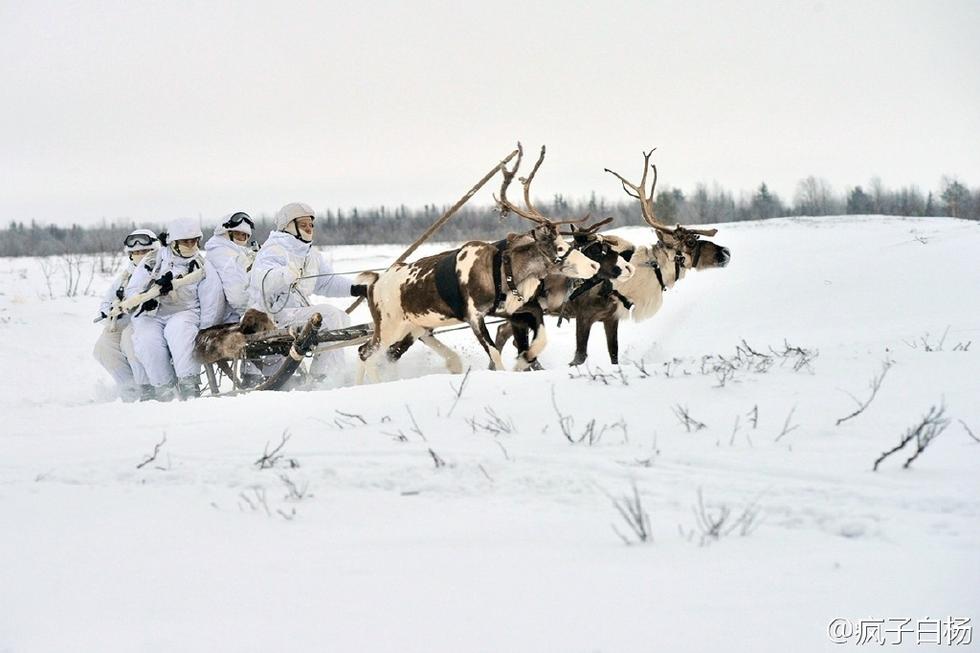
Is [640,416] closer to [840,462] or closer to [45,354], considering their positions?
[840,462]

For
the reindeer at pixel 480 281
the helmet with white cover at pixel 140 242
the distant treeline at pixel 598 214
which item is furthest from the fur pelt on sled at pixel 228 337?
the distant treeline at pixel 598 214

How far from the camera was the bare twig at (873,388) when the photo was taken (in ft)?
13.8

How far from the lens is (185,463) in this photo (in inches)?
179

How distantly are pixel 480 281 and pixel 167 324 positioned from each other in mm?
3142

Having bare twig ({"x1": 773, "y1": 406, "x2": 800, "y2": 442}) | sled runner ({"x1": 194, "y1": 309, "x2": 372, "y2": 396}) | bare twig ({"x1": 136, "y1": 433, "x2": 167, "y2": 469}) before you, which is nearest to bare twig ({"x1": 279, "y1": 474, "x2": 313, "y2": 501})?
bare twig ({"x1": 136, "y1": 433, "x2": 167, "y2": 469})

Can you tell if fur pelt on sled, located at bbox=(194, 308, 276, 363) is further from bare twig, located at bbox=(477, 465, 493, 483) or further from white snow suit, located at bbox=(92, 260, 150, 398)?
bare twig, located at bbox=(477, 465, 493, 483)

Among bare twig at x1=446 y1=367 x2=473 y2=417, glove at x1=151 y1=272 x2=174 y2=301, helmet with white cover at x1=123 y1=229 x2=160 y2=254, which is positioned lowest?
bare twig at x1=446 y1=367 x2=473 y2=417

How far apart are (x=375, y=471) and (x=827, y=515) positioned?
6.31 ft

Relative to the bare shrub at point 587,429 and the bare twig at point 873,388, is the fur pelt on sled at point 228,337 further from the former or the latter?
the bare twig at point 873,388

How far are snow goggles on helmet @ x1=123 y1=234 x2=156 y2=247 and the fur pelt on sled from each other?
4.65 ft

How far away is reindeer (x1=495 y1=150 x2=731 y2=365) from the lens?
31.4 ft

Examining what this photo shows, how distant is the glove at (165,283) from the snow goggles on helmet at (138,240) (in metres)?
0.82

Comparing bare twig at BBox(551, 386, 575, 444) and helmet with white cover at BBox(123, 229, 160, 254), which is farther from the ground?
helmet with white cover at BBox(123, 229, 160, 254)

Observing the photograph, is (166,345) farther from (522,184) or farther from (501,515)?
(501,515)
